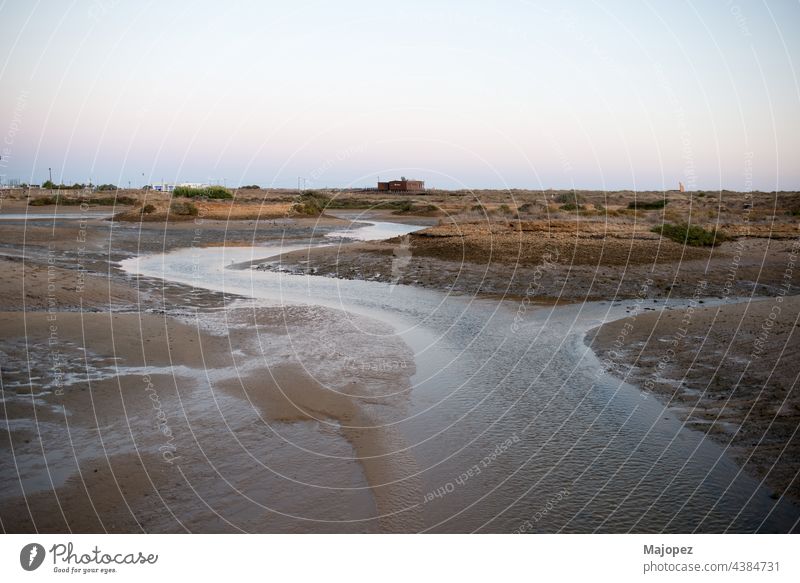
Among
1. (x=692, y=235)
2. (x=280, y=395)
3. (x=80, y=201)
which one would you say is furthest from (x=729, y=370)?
(x=80, y=201)

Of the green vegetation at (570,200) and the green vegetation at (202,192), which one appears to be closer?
the green vegetation at (570,200)

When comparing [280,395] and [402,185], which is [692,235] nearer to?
[280,395]

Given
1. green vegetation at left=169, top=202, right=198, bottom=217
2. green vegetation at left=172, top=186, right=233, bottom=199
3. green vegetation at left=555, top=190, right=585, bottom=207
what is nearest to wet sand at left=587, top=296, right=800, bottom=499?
green vegetation at left=555, top=190, right=585, bottom=207

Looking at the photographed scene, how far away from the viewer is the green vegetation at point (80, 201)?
79938 millimetres

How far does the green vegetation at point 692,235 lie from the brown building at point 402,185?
81.8 metres

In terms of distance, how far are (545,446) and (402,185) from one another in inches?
4493

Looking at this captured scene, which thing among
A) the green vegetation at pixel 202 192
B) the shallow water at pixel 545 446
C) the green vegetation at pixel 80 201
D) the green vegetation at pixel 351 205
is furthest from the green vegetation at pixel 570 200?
the green vegetation at pixel 80 201

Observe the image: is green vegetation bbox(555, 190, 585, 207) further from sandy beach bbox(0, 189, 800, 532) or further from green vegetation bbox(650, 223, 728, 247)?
sandy beach bbox(0, 189, 800, 532)

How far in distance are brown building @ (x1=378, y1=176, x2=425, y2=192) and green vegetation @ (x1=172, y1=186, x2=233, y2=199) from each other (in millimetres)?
37261

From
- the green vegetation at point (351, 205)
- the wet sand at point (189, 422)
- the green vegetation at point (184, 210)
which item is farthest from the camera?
the green vegetation at point (351, 205)

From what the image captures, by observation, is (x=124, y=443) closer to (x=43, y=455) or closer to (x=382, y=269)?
(x=43, y=455)

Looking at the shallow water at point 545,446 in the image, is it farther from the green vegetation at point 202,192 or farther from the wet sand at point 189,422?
the green vegetation at point 202,192

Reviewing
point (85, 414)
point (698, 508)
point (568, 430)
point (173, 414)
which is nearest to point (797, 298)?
point (568, 430)

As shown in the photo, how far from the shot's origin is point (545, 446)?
10.2 meters
